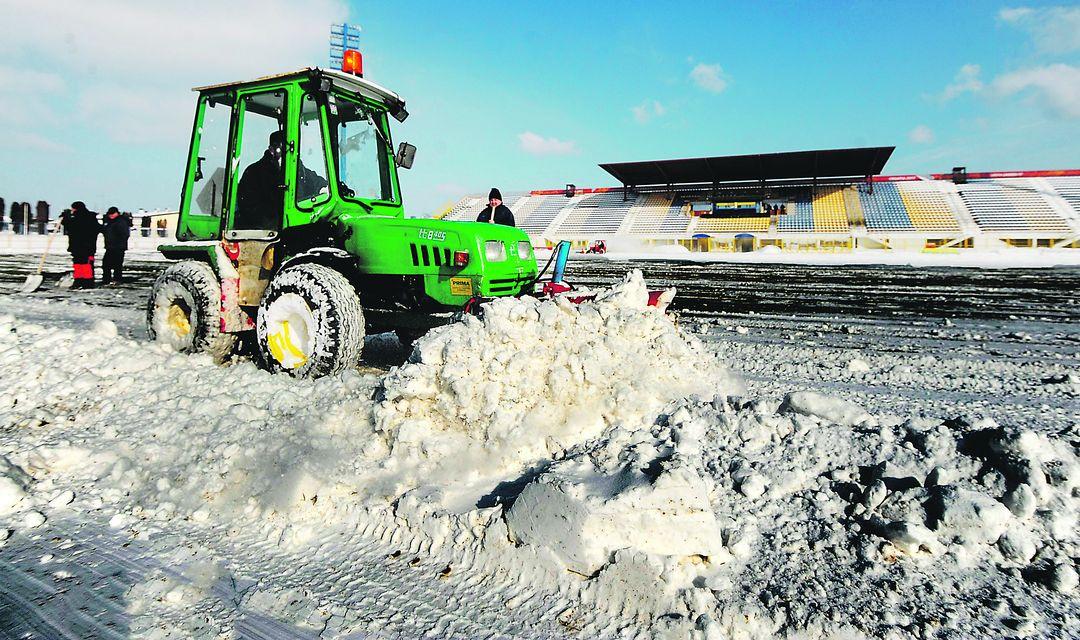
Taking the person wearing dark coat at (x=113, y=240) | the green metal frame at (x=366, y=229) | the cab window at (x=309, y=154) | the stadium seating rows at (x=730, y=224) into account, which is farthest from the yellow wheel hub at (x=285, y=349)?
the stadium seating rows at (x=730, y=224)

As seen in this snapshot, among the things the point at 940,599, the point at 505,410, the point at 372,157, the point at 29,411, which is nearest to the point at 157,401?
the point at 29,411

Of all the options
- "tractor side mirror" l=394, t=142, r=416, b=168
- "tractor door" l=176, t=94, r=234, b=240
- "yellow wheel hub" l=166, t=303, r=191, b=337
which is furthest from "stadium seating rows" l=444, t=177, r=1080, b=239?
"yellow wheel hub" l=166, t=303, r=191, b=337

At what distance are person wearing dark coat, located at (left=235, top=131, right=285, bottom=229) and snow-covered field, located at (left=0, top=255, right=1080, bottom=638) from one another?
1.27m

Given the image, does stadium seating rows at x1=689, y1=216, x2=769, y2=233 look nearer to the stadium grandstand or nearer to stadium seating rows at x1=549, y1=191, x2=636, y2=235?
the stadium grandstand

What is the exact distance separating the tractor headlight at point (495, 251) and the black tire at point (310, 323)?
1.00 meters

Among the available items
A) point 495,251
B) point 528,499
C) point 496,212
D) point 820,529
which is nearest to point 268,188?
point 495,251

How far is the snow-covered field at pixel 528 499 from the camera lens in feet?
6.73

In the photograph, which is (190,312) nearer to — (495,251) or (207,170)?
(207,170)

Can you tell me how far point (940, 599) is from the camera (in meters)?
2.08

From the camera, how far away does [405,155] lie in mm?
5539

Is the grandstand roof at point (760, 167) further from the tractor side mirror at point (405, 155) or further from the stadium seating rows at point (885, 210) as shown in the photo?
the tractor side mirror at point (405, 155)

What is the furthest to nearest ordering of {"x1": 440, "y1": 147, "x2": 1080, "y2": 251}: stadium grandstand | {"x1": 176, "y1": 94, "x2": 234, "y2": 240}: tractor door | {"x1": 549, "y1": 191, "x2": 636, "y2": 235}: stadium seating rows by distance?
{"x1": 549, "y1": 191, "x2": 636, "y2": 235}: stadium seating rows
{"x1": 440, "y1": 147, "x2": 1080, "y2": 251}: stadium grandstand
{"x1": 176, "y1": 94, "x2": 234, "y2": 240}: tractor door

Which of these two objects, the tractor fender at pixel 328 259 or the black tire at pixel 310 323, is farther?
the tractor fender at pixel 328 259

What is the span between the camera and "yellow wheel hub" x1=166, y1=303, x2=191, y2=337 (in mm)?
5312
